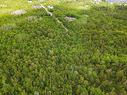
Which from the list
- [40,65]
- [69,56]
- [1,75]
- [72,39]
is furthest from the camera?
[72,39]

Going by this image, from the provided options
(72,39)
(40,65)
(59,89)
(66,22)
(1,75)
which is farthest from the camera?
(66,22)

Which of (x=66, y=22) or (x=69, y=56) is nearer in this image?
(x=69, y=56)

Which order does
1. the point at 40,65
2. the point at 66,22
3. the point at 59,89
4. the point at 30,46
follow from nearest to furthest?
1. the point at 59,89
2. the point at 40,65
3. the point at 30,46
4. the point at 66,22

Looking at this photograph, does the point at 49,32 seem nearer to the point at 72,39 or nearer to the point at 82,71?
the point at 72,39

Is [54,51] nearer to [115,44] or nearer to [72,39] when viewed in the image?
[72,39]

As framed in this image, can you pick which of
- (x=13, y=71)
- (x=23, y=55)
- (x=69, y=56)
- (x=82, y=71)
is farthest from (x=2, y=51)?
(x=82, y=71)

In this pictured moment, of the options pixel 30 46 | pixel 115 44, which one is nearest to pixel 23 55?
pixel 30 46
